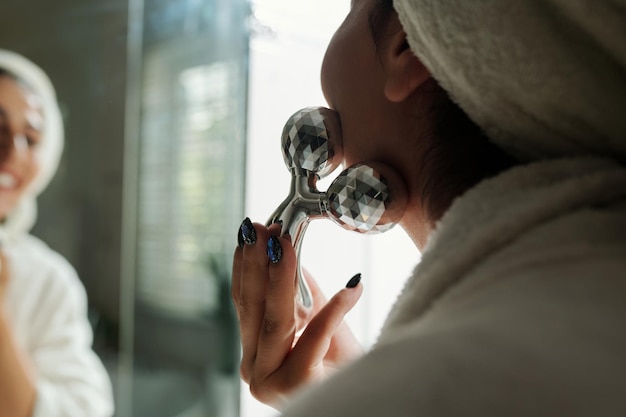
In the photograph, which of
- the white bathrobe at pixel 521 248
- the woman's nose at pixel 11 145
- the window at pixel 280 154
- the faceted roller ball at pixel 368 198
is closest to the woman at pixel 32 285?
the woman's nose at pixel 11 145

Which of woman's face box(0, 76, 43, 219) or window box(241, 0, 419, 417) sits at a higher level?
woman's face box(0, 76, 43, 219)

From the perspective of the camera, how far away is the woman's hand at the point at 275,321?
0.41 metres

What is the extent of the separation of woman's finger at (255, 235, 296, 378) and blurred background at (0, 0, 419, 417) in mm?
455

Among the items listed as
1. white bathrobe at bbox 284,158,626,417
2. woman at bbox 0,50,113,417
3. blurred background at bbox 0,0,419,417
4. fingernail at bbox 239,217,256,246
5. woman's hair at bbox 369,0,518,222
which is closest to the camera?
white bathrobe at bbox 284,158,626,417

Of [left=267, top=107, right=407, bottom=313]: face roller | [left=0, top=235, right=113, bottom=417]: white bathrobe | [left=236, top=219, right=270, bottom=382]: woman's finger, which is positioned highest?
[left=267, top=107, right=407, bottom=313]: face roller

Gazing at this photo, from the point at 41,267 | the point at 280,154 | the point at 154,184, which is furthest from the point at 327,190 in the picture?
the point at 154,184

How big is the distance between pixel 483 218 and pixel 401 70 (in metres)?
0.13

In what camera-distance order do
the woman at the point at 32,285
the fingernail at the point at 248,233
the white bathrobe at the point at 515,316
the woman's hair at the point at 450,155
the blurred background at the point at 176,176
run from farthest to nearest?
1. the blurred background at the point at 176,176
2. the woman at the point at 32,285
3. the fingernail at the point at 248,233
4. the woman's hair at the point at 450,155
5. the white bathrobe at the point at 515,316

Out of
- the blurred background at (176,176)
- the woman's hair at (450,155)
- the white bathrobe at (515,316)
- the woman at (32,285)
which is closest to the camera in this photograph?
the white bathrobe at (515,316)

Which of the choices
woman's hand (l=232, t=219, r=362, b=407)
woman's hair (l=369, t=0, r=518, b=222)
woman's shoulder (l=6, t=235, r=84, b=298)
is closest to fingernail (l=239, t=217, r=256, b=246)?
woman's hand (l=232, t=219, r=362, b=407)

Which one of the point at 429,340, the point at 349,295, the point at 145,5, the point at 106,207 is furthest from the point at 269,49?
the point at 429,340

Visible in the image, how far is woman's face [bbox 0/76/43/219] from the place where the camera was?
2.74 ft

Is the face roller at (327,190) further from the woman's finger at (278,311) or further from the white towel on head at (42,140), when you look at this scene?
the white towel on head at (42,140)

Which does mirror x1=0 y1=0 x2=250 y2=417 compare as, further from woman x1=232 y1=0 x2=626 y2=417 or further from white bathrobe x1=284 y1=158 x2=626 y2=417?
white bathrobe x1=284 y1=158 x2=626 y2=417
